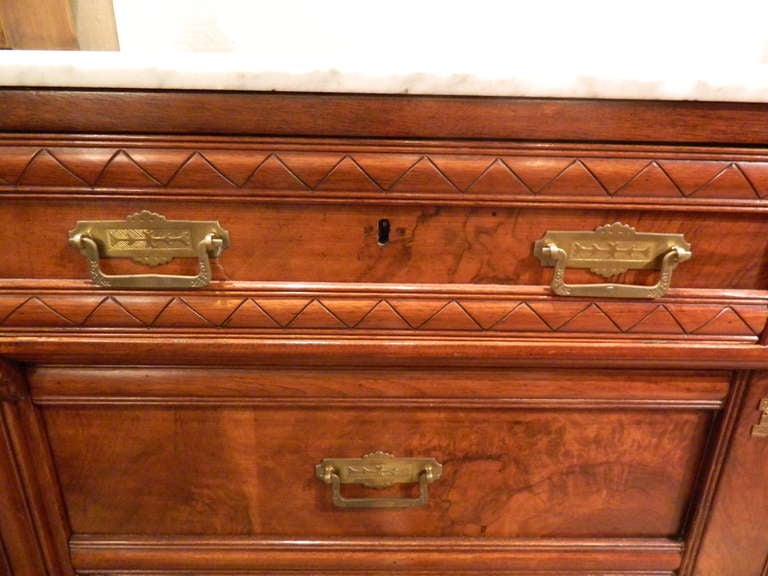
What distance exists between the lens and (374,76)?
420 mm

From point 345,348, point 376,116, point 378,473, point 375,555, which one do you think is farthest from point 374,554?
point 376,116

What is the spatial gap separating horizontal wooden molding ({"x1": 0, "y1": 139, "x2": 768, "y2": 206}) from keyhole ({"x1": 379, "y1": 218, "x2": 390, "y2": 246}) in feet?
0.08

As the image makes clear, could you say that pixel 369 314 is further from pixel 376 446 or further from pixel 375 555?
pixel 375 555

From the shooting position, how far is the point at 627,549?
0.66 metres

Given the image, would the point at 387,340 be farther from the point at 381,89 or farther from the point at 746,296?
the point at 746,296

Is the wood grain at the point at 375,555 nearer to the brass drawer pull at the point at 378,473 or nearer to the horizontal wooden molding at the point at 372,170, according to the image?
the brass drawer pull at the point at 378,473

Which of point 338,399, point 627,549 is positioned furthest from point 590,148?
point 627,549

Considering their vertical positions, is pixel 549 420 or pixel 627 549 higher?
pixel 549 420

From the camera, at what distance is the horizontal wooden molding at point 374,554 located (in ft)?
2.13

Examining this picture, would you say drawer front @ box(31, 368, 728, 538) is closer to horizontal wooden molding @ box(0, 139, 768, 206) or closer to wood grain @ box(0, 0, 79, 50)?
horizontal wooden molding @ box(0, 139, 768, 206)

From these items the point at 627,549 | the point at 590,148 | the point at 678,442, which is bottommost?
the point at 627,549

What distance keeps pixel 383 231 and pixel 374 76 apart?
5.3 inches

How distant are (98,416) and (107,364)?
7 centimetres

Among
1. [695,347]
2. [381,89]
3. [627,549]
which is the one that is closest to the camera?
[381,89]
